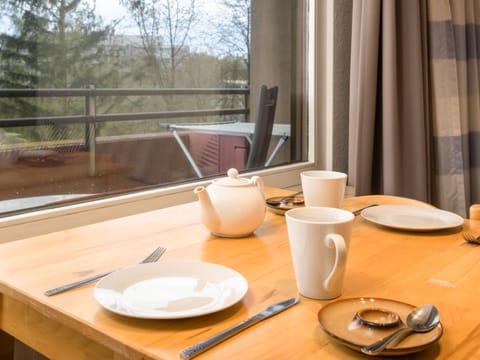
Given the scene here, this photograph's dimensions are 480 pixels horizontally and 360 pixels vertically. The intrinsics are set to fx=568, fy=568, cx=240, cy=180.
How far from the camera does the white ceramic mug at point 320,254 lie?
0.77 m

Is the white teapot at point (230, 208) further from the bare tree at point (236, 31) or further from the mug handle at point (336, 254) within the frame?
the bare tree at point (236, 31)

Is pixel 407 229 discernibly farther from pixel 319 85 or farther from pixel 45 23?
pixel 319 85

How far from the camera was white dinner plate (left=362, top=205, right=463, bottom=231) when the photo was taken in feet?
3.89

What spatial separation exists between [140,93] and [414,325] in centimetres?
130

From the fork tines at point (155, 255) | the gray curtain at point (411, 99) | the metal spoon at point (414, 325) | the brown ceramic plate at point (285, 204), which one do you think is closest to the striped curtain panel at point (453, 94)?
the gray curtain at point (411, 99)

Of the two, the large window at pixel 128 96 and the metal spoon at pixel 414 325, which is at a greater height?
the large window at pixel 128 96

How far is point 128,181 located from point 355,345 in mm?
1288

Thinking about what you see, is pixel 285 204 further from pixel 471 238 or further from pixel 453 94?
pixel 453 94

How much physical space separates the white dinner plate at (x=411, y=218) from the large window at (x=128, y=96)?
2.51ft

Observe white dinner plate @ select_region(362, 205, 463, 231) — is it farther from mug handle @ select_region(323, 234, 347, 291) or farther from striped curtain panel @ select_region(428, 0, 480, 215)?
striped curtain panel @ select_region(428, 0, 480, 215)

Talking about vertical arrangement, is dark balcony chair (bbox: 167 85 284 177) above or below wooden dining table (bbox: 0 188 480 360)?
above

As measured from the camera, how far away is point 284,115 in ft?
7.96

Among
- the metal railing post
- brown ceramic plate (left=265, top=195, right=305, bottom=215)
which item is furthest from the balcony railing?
brown ceramic plate (left=265, top=195, right=305, bottom=215)

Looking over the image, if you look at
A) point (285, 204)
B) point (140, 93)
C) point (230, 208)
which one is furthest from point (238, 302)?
point (140, 93)
